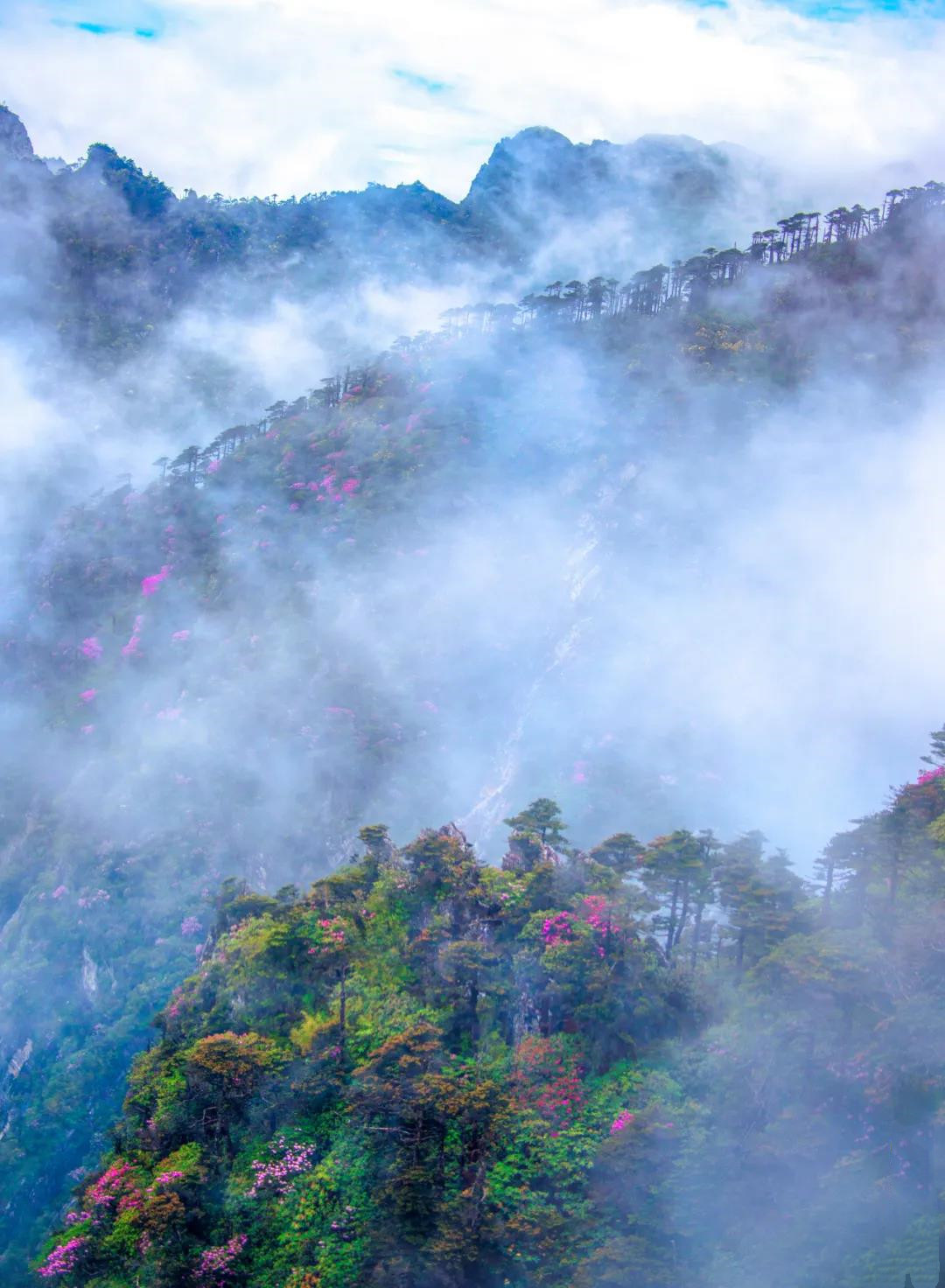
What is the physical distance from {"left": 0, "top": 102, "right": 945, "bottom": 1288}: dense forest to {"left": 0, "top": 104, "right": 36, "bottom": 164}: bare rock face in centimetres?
41

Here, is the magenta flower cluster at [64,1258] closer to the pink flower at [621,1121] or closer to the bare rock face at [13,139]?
the pink flower at [621,1121]

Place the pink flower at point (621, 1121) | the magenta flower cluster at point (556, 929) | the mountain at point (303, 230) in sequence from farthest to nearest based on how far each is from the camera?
1. the mountain at point (303, 230)
2. the magenta flower cluster at point (556, 929)
3. the pink flower at point (621, 1121)

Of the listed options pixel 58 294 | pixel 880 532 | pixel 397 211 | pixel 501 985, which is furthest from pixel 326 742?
pixel 397 211

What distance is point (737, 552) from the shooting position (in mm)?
47219

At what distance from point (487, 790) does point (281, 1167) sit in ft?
68.8

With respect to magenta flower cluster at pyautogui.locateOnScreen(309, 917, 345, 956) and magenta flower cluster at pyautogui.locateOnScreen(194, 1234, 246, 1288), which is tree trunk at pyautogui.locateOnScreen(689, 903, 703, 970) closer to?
magenta flower cluster at pyautogui.locateOnScreen(309, 917, 345, 956)

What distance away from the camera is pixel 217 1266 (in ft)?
68.0

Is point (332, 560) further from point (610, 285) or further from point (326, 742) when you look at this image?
point (610, 285)

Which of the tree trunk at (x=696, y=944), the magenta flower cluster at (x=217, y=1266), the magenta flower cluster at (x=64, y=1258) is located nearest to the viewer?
the magenta flower cluster at (x=217, y=1266)

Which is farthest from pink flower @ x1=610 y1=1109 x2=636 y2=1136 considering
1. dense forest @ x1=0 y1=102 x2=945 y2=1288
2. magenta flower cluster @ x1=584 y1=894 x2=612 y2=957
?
magenta flower cluster @ x1=584 y1=894 x2=612 y2=957

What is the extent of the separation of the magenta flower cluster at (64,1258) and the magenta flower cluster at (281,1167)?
403 cm

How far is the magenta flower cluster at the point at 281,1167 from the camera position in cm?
2212

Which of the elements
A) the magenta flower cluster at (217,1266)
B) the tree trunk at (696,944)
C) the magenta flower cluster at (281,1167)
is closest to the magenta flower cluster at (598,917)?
the tree trunk at (696,944)

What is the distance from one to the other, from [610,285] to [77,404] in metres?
38.4
